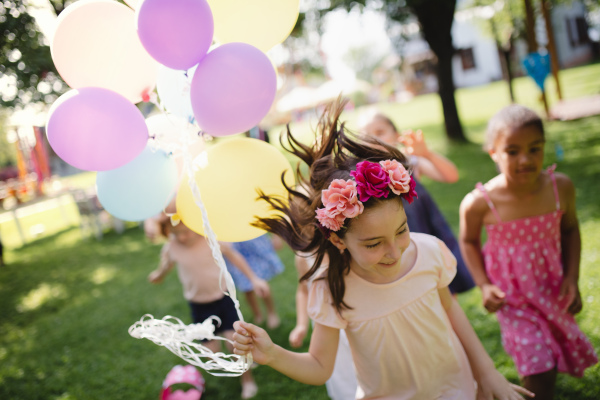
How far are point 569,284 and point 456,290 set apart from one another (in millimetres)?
757

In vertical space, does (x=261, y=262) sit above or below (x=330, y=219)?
below

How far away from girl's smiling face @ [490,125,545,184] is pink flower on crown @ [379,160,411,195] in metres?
0.96

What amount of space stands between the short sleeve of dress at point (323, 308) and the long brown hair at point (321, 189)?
3 centimetres

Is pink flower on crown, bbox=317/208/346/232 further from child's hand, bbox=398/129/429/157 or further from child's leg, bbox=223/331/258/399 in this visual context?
child's leg, bbox=223/331/258/399

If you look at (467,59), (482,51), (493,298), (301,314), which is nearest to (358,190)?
(493,298)

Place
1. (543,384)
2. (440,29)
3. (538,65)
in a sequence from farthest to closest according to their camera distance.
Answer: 1. (440,29)
2. (538,65)
3. (543,384)

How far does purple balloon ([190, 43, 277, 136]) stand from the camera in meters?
1.69

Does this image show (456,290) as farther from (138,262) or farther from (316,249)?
(138,262)

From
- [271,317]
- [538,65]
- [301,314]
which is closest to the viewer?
[301,314]

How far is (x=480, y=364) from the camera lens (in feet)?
5.70

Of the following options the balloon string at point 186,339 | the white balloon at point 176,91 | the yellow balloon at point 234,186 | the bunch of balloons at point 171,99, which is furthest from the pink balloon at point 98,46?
the balloon string at point 186,339

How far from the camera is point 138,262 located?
7.29 m

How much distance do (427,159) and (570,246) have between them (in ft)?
3.40

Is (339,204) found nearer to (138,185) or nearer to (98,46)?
(138,185)
